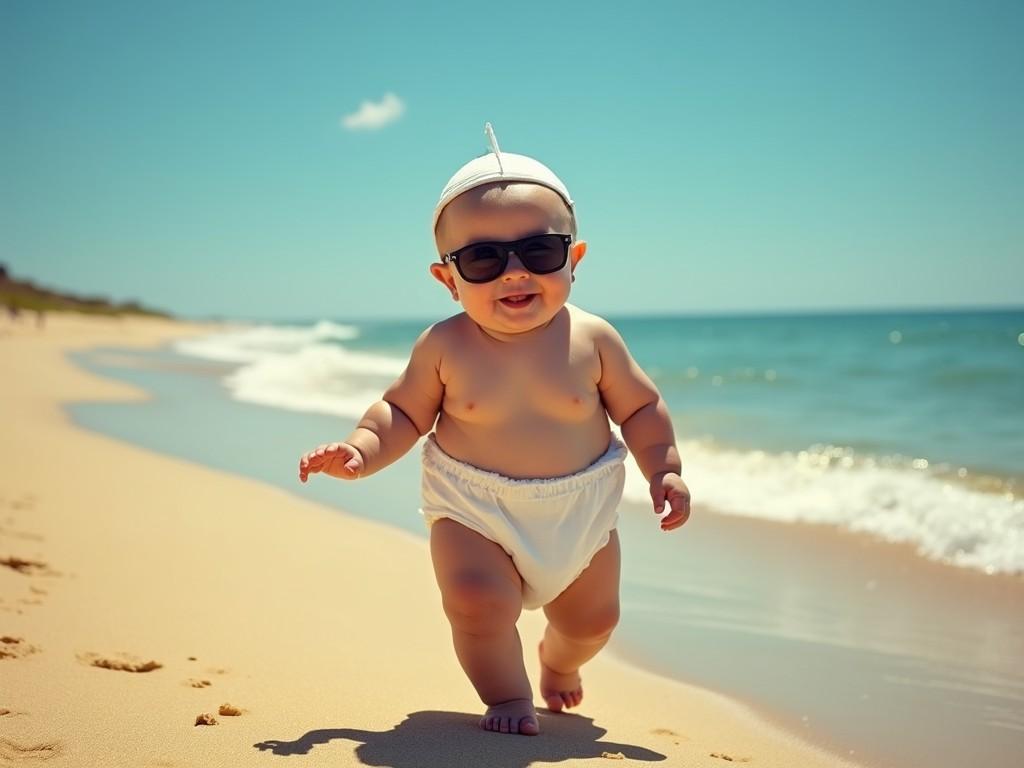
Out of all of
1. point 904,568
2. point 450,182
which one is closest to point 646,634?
point 904,568

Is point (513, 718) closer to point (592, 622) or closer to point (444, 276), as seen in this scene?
point (592, 622)

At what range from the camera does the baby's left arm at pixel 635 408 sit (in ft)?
9.14

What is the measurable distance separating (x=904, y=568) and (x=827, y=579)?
1.54ft

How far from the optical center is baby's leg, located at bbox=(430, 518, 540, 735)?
97.4 inches

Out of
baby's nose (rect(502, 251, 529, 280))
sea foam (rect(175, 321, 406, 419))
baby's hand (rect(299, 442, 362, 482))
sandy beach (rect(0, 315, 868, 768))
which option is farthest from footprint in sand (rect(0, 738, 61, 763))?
sea foam (rect(175, 321, 406, 419))

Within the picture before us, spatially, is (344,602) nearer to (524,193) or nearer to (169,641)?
(169,641)

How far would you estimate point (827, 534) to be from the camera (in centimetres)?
514

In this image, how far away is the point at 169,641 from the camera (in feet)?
10.1

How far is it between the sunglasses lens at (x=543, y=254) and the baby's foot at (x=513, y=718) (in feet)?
3.92

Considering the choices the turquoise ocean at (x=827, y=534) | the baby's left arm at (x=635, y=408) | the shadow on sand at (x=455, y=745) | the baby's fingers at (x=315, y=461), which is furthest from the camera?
the turquoise ocean at (x=827, y=534)

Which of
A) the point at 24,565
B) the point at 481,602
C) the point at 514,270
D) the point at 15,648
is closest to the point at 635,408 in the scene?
the point at 514,270

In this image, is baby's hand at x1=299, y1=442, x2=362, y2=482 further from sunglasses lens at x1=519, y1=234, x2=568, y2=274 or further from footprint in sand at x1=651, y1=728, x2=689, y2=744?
footprint in sand at x1=651, y1=728, x2=689, y2=744

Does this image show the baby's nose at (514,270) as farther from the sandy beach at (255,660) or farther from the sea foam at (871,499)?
the sea foam at (871,499)

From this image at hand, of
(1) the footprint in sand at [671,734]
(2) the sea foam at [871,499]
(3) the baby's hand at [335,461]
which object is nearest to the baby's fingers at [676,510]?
(1) the footprint in sand at [671,734]
